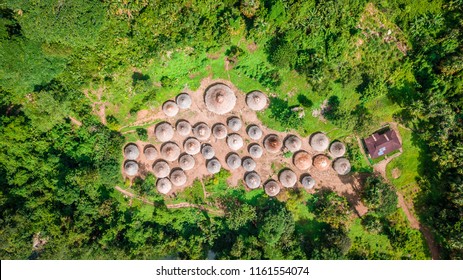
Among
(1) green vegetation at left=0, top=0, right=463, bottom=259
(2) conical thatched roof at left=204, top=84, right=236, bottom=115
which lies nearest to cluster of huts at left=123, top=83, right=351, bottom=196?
(2) conical thatched roof at left=204, top=84, right=236, bottom=115

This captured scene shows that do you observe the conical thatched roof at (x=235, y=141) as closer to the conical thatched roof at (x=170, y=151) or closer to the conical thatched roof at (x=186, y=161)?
the conical thatched roof at (x=186, y=161)

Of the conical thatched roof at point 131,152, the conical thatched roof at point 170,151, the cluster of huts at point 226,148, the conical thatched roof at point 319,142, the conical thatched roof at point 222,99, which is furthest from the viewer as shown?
the conical thatched roof at point 131,152

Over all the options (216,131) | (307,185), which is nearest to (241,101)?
(216,131)

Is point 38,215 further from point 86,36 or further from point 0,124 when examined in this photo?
point 86,36

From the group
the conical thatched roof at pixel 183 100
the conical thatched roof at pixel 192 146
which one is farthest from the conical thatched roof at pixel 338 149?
the conical thatched roof at pixel 183 100

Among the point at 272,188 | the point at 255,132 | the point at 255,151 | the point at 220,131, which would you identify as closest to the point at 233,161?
the point at 255,151

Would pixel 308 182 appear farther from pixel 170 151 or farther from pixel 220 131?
pixel 170 151
